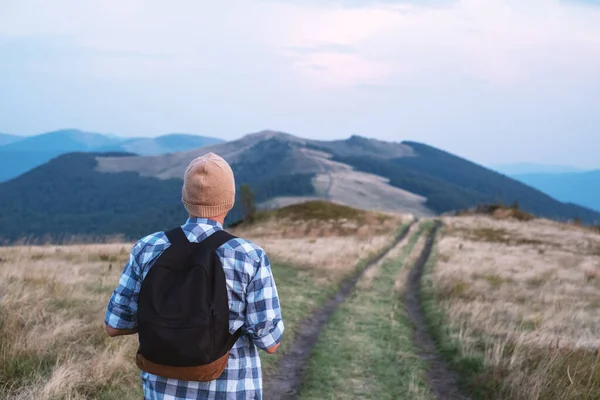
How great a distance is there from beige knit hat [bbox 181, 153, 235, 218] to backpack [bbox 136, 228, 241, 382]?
21cm

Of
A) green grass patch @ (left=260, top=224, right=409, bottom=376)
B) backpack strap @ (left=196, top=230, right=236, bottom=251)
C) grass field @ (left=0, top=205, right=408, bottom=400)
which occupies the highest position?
backpack strap @ (left=196, top=230, right=236, bottom=251)

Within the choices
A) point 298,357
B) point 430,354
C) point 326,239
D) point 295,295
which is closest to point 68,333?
point 298,357

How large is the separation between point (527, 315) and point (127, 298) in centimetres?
926

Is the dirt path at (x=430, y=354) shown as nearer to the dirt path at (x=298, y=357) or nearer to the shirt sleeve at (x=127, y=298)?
the dirt path at (x=298, y=357)

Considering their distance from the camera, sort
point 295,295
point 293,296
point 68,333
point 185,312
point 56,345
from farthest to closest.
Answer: point 295,295, point 293,296, point 68,333, point 56,345, point 185,312

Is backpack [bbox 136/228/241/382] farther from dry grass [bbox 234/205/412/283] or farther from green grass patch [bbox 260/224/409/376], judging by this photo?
dry grass [bbox 234/205/412/283]

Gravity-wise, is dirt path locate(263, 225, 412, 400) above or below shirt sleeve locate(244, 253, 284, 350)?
below

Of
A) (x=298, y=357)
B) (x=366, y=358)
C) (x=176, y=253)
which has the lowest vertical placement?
(x=298, y=357)

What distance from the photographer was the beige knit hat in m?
2.97

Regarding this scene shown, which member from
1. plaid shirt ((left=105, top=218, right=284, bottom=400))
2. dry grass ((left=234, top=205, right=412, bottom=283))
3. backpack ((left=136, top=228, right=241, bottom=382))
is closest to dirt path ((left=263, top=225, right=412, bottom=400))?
dry grass ((left=234, top=205, right=412, bottom=283))

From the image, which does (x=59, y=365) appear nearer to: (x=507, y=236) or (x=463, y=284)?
(x=463, y=284)

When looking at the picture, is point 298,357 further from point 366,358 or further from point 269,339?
point 269,339

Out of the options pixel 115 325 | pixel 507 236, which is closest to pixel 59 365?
pixel 115 325

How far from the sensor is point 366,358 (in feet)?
27.0
